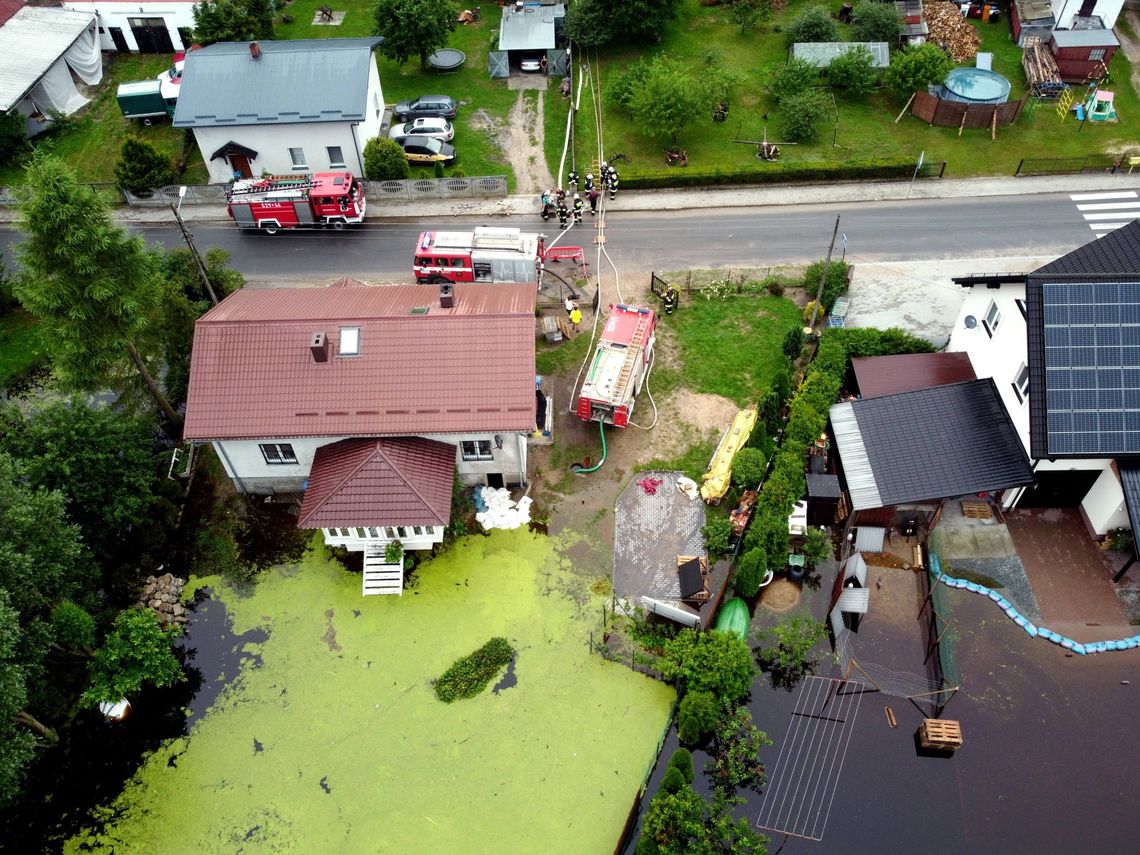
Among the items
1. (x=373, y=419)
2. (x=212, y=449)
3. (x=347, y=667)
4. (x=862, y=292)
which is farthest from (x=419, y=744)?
(x=862, y=292)

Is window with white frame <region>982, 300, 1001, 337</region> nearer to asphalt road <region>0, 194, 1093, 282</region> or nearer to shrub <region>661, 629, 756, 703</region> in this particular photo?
asphalt road <region>0, 194, 1093, 282</region>

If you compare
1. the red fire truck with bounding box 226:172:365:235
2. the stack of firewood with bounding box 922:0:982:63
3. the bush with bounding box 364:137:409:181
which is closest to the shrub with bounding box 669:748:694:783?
the red fire truck with bounding box 226:172:365:235

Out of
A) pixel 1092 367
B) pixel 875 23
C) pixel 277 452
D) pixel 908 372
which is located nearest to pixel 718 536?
pixel 908 372

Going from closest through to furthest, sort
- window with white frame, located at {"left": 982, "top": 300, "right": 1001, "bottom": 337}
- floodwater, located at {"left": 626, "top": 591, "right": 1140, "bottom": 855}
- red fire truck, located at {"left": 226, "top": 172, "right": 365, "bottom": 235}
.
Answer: floodwater, located at {"left": 626, "top": 591, "right": 1140, "bottom": 855} < window with white frame, located at {"left": 982, "top": 300, "right": 1001, "bottom": 337} < red fire truck, located at {"left": 226, "top": 172, "right": 365, "bottom": 235}

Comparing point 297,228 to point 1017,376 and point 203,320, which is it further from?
point 1017,376

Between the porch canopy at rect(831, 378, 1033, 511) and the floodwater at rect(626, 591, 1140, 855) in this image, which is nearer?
the floodwater at rect(626, 591, 1140, 855)

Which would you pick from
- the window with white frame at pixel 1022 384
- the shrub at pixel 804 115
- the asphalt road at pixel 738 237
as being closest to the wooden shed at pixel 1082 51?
the asphalt road at pixel 738 237

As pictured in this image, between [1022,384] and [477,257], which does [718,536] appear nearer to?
[1022,384]

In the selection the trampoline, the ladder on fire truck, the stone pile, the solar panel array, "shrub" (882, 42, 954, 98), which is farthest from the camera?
the trampoline
